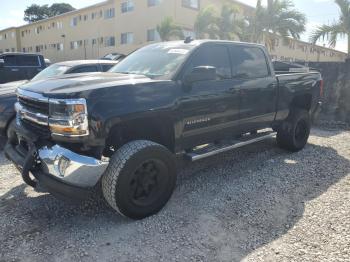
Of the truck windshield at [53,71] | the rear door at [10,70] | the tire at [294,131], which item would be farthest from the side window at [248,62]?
the rear door at [10,70]

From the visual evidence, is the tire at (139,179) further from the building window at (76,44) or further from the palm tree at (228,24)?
the building window at (76,44)

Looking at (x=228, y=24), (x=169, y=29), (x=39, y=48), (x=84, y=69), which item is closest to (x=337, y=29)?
(x=228, y=24)

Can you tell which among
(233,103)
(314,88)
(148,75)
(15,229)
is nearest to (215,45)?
(233,103)

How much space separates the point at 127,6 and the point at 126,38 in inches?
95.0

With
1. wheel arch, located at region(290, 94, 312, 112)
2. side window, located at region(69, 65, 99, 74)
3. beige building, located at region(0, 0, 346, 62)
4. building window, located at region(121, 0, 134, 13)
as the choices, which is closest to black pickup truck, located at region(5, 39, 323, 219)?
wheel arch, located at region(290, 94, 312, 112)

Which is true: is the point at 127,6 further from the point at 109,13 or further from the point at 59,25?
the point at 59,25

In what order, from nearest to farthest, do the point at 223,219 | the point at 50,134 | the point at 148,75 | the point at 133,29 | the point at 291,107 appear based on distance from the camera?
the point at 50,134 < the point at 223,219 < the point at 148,75 < the point at 291,107 < the point at 133,29

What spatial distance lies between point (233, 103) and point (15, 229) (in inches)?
119

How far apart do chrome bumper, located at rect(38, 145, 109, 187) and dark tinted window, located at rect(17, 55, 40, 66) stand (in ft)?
30.9

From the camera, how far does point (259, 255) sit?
303cm

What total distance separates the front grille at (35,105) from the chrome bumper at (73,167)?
41 cm

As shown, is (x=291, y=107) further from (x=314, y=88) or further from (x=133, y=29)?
(x=133, y=29)

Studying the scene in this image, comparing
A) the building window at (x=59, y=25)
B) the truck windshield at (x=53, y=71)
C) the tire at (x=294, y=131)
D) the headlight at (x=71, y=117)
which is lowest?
the tire at (x=294, y=131)

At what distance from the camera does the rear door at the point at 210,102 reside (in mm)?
4027
